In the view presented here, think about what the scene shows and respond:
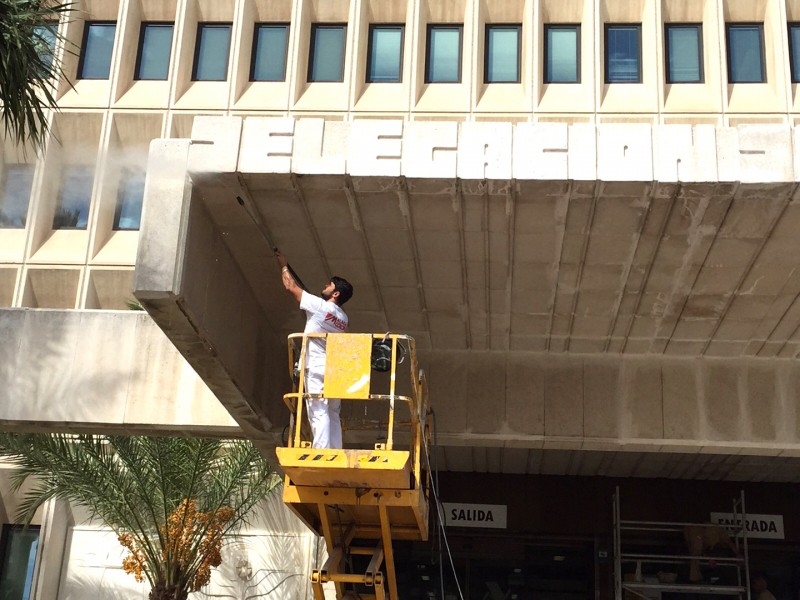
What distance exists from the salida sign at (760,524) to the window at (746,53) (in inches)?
405

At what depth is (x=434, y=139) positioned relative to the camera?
32.0ft

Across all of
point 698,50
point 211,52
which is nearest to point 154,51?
point 211,52

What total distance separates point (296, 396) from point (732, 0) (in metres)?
18.6

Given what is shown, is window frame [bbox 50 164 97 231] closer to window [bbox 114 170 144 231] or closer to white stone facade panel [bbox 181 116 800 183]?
window [bbox 114 170 144 231]

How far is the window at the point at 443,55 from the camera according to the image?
24578 millimetres

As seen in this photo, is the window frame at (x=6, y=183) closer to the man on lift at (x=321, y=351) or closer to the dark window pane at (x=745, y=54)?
the man on lift at (x=321, y=351)

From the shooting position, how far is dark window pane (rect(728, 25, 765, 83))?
78.7 feet

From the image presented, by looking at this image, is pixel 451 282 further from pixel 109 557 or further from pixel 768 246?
pixel 109 557

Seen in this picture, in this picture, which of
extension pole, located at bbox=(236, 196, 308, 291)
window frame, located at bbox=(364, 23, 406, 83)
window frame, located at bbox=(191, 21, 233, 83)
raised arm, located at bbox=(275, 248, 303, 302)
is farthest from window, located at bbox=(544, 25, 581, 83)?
raised arm, located at bbox=(275, 248, 303, 302)

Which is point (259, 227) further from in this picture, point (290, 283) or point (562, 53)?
point (562, 53)

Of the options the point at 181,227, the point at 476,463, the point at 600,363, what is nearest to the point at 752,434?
the point at 600,363

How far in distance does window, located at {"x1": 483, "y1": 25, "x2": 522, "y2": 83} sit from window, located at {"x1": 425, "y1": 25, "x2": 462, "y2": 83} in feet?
2.26

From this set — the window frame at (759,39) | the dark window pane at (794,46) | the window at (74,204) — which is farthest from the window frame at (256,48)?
the dark window pane at (794,46)

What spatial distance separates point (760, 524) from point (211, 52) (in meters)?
16.5
